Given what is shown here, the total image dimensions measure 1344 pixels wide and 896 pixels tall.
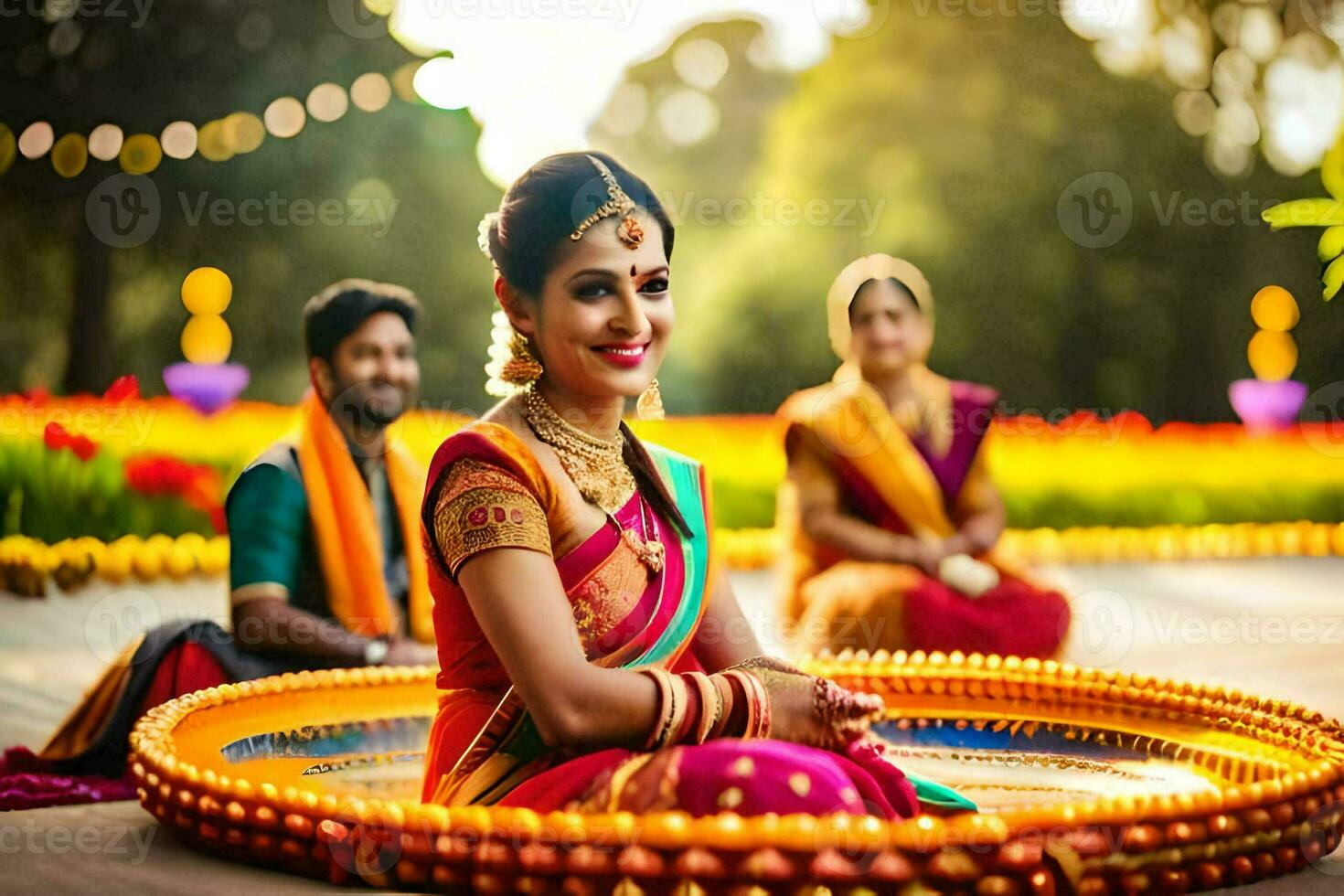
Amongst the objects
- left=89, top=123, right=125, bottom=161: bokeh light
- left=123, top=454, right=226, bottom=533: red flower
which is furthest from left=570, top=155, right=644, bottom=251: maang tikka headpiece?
left=123, top=454, right=226, bottom=533: red flower

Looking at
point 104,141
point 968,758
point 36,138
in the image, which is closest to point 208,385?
point 104,141

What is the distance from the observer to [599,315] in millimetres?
1999

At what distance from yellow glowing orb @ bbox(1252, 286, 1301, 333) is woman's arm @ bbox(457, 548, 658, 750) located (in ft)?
35.3

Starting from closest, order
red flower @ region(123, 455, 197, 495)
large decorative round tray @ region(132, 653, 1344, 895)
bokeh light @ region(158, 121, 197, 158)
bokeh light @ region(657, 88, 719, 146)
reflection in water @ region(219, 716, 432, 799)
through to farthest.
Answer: large decorative round tray @ region(132, 653, 1344, 895) < reflection in water @ region(219, 716, 432, 799) < bokeh light @ region(158, 121, 197, 158) < red flower @ region(123, 455, 197, 495) < bokeh light @ region(657, 88, 719, 146)

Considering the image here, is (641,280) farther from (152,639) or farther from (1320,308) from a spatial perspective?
(1320,308)

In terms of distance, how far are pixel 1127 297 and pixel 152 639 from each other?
9.71 metres

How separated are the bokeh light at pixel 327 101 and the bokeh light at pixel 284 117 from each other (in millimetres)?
82

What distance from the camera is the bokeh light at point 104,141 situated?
287 inches

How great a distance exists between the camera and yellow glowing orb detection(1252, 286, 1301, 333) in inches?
455

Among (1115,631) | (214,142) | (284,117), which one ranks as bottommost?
(1115,631)

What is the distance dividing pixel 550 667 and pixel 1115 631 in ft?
19.6

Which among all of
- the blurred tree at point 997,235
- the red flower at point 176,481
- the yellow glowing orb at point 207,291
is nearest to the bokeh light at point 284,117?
the yellow glowing orb at point 207,291

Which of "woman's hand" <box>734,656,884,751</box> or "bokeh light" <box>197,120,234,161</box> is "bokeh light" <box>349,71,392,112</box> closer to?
"bokeh light" <box>197,120,234,161</box>

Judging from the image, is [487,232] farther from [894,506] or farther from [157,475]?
[157,475]
